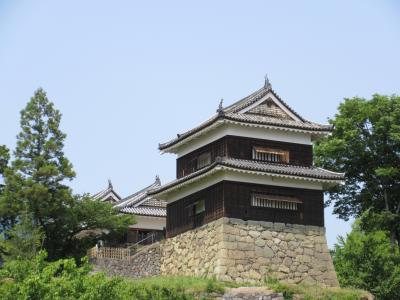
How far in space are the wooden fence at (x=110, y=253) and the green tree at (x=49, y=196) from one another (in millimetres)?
690

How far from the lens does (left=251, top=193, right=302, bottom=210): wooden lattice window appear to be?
162 ft

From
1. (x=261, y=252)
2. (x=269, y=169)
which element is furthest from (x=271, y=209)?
(x=261, y=252)

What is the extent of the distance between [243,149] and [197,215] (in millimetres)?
4200

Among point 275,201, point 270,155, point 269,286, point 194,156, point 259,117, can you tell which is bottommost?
point 269,286

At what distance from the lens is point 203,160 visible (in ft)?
173

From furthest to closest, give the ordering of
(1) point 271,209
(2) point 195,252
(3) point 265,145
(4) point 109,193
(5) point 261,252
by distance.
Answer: (4) point 109,193
(3) point 265,145
(2) point 195,252
(1) point 271,209
(5) point 261,252

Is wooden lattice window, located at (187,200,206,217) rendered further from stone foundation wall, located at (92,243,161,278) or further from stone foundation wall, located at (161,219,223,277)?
stone foundation wall, located at (92,243,161,278)

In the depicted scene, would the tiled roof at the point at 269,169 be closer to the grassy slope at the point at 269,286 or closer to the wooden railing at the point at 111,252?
the grassy slope at the point at 269,286

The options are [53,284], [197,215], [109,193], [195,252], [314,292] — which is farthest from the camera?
[109,193]

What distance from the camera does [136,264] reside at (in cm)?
5550

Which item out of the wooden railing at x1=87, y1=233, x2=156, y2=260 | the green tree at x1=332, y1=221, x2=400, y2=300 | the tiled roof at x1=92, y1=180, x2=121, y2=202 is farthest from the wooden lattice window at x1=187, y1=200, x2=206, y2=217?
the tiled roof at x1=92, y1=180, x2=121, y2=202

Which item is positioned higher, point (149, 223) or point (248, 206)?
point (149, 223)

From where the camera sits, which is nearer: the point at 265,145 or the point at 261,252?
the point at 261,252

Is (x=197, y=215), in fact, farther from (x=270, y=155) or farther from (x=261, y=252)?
(x=270, y=155)
